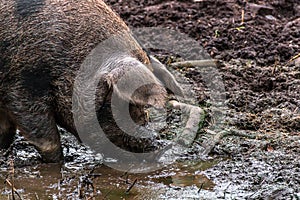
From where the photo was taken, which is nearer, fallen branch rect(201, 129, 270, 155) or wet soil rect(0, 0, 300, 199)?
wet soil rect(0, 0, 300, 199)

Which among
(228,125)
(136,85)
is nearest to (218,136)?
(228,125)

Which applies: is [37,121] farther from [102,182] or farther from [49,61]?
[102,182]

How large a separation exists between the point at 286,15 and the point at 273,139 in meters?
3.23

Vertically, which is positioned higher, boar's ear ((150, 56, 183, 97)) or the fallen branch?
boar's ear ((150, 56, 183, 97))

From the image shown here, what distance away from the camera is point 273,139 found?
6941mm

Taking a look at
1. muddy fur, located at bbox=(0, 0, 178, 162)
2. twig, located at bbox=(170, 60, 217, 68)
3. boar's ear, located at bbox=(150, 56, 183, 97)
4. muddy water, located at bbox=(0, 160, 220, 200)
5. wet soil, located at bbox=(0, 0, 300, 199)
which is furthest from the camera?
twig, located at bbox=(170, 60, 217, 68)

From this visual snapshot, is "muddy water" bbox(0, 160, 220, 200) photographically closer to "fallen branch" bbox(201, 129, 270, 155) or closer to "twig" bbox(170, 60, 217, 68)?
"fallen branch" bbox(201, 129, 270, 155)

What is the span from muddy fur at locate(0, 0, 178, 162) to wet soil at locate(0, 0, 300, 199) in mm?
417

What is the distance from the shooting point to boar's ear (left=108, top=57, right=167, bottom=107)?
5965mm

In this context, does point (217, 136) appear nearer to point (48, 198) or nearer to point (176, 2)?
point (48, 198)

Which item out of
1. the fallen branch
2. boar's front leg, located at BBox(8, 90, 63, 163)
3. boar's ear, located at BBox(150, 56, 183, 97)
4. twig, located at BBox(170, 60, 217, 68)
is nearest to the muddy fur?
boar's front leg, located at BBox(8, 90, 63, 163)

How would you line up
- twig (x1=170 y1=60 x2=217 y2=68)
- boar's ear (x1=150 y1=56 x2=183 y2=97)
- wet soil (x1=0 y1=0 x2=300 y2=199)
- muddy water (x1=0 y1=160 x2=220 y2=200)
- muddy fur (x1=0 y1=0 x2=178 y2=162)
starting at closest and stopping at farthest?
1. muddy water (x1=0 y1=160 x2=220 y2=200)
2. wet soil (x1=0 y1=0 x2=300 y2=199)
3. muddy fur (x1=0 y1=0 x2=178 y2=162)
4. boar's ear (x1=150 y1=56 x2=183 y2=97)
5. twig (x1=170 y1=60 x2=217 y2=68)

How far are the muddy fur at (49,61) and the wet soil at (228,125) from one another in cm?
42

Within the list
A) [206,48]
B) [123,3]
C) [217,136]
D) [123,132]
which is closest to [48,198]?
[123,132]
